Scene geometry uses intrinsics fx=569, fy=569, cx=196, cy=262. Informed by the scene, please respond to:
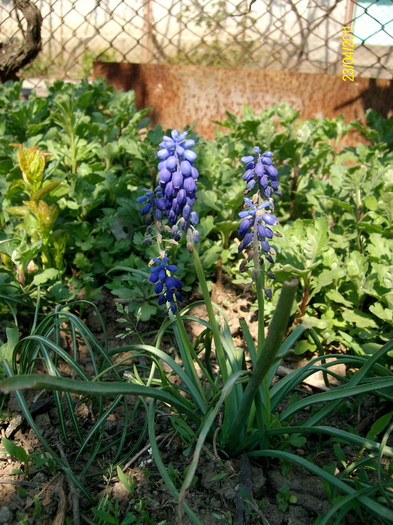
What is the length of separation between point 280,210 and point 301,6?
20.7 feet

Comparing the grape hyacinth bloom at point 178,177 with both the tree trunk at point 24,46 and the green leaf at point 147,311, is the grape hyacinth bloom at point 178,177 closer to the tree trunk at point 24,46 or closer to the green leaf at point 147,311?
the green leaf at point 147,311

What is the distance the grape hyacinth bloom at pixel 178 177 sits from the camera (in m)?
1.50

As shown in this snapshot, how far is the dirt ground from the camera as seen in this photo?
1.68m

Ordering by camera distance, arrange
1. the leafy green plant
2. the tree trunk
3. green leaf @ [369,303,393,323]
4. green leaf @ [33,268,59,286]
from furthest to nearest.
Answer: the tree trunk, green leaf @ [33,268,59,286], green leaf @ [369,303,393,323], the leafy green plant

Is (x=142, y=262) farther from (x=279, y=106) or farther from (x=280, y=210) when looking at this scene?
(x=279, y=106)

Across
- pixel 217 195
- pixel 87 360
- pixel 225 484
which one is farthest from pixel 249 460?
pixel 217 195

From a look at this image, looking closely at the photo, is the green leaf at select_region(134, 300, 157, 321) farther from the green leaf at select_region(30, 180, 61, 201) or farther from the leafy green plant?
the green leaf at select_region(30, 180, 61, 201)

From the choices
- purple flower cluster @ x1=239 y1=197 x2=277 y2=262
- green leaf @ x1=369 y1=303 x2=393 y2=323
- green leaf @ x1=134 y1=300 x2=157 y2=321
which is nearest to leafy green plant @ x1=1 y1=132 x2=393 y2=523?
purple flower cluster @ x1=239 y1=197 x2=277 y2=262

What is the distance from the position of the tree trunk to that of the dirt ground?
3671 millimetres

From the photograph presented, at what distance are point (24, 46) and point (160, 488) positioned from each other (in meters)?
4.13

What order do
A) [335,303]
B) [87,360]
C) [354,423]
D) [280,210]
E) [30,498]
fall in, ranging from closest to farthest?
[30,498]
[354,423]
[87,360]
[335,303]
[280,210]

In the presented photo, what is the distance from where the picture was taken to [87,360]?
245cm

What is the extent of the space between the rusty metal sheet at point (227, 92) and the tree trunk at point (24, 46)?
637 mm

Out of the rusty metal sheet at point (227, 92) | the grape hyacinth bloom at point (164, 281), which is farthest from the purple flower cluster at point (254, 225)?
the rusty metal sheet at point (227, 92)
